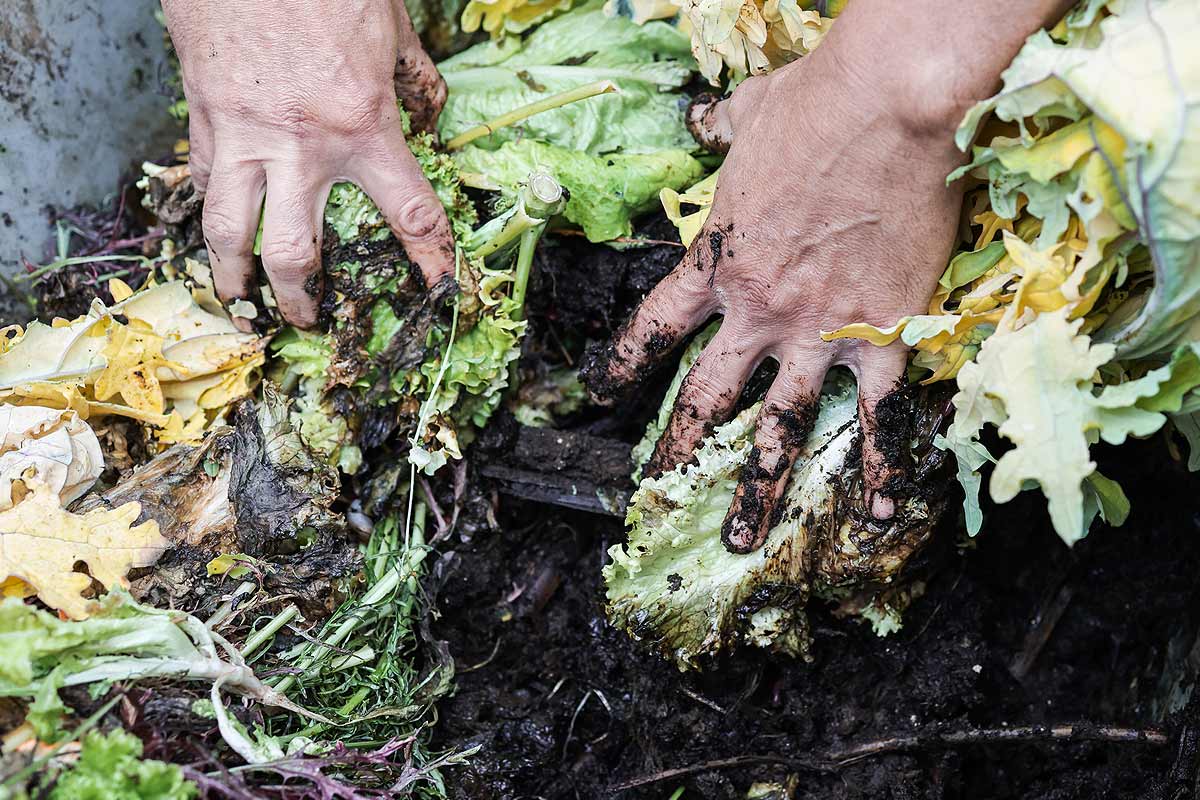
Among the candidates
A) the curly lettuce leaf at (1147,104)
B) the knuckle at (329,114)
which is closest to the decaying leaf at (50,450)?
the knuckle at (329,114)

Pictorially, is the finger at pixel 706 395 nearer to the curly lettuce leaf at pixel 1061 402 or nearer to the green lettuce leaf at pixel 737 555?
the green lettuce leaf at pixel 737 555

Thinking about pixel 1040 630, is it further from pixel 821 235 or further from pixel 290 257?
pixel 290 257

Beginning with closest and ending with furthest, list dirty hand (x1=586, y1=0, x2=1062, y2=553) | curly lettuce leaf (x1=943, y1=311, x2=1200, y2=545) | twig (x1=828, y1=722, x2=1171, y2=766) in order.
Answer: curly lettuce leaf (x1=943, y1=311, x2=1200, y2=545), dirty hand (x1=586, y1=0, x2=1062, y2=553), twig (x1=828, y1=722, x2=1171, y2=766)

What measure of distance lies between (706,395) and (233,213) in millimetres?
1086

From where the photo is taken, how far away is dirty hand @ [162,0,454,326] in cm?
184

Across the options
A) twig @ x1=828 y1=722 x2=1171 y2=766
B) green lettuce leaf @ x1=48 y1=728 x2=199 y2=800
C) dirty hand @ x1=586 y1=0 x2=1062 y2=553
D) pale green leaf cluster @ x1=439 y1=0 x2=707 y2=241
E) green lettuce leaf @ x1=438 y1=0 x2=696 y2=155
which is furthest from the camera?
green lettuce leaf @ x1=438 y1=0 x2=696 y2=155

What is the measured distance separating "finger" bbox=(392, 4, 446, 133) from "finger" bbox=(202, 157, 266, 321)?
41 cm

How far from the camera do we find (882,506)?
1785 mm

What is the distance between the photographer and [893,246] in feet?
5.45

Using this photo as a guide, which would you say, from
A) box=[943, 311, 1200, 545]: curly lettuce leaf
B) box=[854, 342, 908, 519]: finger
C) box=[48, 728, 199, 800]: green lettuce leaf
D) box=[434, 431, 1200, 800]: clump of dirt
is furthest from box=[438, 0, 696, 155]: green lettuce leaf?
box=[48, 728, 199, 800]: green lettuce leaf

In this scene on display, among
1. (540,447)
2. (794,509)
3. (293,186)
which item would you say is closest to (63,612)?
(293,186)

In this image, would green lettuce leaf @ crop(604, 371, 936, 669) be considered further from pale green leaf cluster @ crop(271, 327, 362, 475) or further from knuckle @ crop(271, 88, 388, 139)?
knuckle @ crop(271, 88, 388, 139)

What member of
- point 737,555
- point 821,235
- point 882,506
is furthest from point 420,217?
point 882,506

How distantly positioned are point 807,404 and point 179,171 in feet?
5.56
